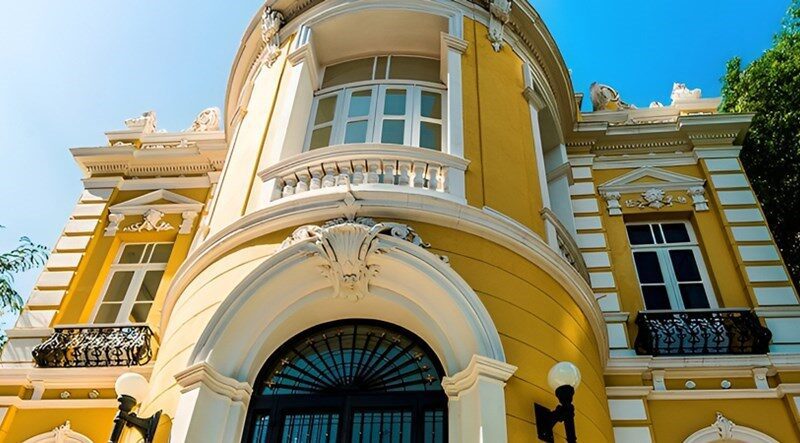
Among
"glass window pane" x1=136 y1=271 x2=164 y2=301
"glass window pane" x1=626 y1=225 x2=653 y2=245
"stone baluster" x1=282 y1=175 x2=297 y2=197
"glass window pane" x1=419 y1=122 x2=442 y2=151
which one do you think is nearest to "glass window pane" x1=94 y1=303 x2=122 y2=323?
"glass window pane" x1=136 y1=271 x2=164 y2=301

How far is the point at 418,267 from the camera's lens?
6.90 m

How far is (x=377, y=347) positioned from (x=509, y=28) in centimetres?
642

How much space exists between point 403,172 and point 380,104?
7.40 ft

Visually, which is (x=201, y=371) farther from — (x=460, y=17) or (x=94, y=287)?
(x=460, y=17)

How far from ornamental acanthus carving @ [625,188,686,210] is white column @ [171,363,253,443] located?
7.72 metres

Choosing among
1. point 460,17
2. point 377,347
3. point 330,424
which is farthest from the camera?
point 460,17

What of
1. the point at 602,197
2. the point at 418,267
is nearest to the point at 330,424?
the point at 418,267

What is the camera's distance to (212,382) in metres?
6.39

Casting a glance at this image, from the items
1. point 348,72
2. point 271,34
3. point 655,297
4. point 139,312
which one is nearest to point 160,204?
point 139,312

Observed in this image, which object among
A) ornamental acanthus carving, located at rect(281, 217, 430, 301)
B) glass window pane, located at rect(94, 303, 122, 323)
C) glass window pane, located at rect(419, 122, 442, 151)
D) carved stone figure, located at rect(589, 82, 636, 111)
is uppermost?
carved stone figure, located at rect(589, 82, 636, 111)

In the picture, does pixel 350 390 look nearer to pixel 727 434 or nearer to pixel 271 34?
pixel 727 434

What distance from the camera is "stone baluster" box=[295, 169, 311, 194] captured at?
8.15m

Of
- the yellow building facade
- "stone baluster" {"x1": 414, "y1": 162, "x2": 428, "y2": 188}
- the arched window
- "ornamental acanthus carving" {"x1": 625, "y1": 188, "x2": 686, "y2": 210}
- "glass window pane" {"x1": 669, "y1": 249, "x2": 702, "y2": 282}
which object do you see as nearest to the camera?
the arched window

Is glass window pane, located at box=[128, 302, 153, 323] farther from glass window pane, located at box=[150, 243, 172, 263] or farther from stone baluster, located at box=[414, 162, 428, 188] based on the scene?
stone baluster, located at box=[414, 162, 428, 188]
